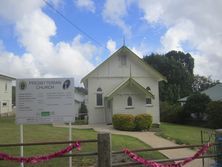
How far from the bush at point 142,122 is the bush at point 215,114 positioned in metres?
11.5

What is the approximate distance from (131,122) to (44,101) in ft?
71.5

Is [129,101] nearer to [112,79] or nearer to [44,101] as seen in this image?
[112,79]

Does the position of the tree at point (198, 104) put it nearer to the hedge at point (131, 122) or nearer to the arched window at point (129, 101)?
the arched window at point (129, 101)

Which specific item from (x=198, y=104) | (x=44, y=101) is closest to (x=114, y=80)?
(x=198, y=104)

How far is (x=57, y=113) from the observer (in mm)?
12164

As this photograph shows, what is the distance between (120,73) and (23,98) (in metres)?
28.8

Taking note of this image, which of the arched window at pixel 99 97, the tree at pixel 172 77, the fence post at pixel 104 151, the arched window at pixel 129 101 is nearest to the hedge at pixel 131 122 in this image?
the arched window at pixel 129 101

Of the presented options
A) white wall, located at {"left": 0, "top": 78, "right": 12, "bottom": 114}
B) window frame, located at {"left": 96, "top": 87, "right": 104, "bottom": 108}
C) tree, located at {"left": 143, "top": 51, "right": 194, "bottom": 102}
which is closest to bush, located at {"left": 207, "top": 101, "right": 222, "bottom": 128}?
window frame, located at {"left": 96, "top": 87, "right": 104, "bottom": 108}

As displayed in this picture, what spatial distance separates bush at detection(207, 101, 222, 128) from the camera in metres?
43.1

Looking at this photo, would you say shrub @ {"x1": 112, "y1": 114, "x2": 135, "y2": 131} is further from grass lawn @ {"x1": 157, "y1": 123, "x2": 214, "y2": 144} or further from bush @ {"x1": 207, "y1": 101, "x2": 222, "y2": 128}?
bush @ {"x1": 207, "y1": 101, "x2": 222, "y2": 128}

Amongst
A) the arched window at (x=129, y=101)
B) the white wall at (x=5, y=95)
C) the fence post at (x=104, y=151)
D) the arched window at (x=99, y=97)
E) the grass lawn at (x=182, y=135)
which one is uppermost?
the white wall at (x=5, y=95)

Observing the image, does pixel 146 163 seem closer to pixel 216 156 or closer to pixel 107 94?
pixel 216 156

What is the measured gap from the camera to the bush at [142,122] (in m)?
33.9

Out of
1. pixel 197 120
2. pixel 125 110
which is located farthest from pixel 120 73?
pixel 197 120
